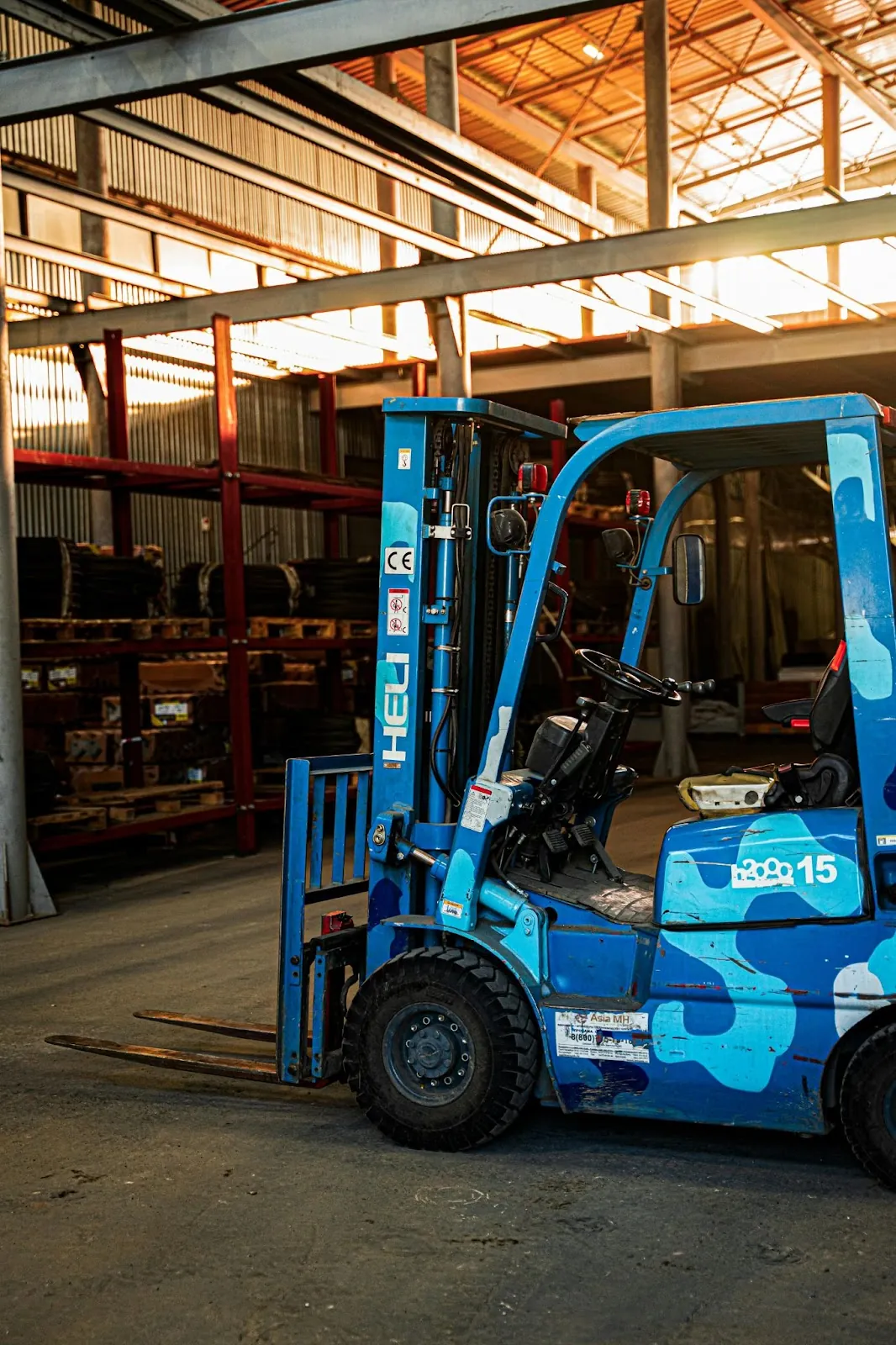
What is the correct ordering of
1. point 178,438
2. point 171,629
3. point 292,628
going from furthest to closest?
point 178,438 < point 292,628 < point 171,629

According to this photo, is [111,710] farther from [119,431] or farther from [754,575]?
[754,575]

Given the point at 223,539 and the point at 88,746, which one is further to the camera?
the point at 88,746

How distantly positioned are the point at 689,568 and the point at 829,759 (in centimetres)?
67

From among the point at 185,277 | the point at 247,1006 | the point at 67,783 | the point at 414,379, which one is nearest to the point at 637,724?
the point at 414,379

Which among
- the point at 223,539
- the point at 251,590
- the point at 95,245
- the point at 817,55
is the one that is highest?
the point at 817,55

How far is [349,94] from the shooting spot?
8.19 m

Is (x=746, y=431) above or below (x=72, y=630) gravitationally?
above

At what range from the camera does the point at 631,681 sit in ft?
14.2

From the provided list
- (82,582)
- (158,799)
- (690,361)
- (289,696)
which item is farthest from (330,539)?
(690,361)

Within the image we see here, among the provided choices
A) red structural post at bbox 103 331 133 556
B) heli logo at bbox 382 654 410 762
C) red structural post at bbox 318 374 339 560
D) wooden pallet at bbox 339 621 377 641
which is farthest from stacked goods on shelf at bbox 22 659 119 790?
heli logo at bbox 382 654 410 762

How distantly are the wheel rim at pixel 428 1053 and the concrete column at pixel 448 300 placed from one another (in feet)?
26.9

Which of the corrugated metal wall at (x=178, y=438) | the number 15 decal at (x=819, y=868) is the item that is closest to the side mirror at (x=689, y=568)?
the number 15 decal at (x=819, y=868)

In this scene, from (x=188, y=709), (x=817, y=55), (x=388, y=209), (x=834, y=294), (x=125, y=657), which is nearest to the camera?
(x=125, y=657)

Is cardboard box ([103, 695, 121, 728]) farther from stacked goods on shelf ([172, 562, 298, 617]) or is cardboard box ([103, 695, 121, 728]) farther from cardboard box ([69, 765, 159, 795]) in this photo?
stacked goods on shelf ([172, 562, 298, 617])
